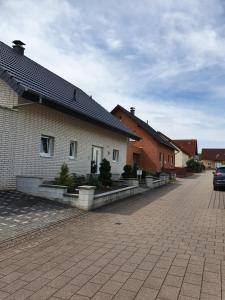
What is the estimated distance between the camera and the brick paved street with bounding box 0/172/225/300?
4500mm

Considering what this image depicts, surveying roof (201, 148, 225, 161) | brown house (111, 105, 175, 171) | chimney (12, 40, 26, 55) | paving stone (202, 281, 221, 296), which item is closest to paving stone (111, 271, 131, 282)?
paving stone (202, 281, 221, 296)

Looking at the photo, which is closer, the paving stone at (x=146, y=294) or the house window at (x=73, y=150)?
the paving stone at (x=146, y=294)

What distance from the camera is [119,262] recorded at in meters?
5.76

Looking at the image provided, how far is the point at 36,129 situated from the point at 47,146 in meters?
1.41

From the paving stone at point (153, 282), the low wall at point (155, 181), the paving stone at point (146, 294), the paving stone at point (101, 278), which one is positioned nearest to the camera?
the paving stone at point (146, 294)

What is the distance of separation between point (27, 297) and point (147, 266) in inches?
83.7

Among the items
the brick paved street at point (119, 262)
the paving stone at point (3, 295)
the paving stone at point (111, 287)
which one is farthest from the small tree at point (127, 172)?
the paving stone at point (3, 295)

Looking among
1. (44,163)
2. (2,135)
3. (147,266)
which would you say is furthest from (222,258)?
(44,163)

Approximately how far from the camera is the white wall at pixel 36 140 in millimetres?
11719

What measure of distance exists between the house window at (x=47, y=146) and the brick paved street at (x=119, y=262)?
5.27 m

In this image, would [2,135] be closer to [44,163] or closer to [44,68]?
[44,163]

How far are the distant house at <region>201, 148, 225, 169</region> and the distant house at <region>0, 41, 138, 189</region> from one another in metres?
80.4

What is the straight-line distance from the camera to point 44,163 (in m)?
13.9

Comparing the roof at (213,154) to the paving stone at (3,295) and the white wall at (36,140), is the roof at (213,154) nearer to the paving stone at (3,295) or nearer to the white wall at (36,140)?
the white wall at (36,140)
